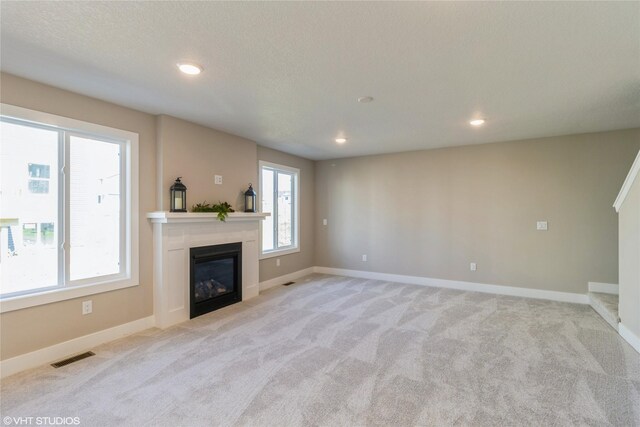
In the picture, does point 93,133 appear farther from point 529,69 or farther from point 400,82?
point 529,69

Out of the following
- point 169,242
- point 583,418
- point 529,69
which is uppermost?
point 529,69

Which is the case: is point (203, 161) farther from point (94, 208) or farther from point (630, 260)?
point (630, 260)

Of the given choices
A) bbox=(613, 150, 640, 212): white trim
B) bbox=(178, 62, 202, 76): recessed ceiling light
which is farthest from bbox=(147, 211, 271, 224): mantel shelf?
bbox=(613, 150, 640, 212): white trim

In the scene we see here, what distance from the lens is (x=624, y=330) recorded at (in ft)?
10.7

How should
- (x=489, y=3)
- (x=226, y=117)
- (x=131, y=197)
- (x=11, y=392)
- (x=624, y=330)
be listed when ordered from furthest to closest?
(x=226, y=117) → (x=131, y=197) → (x=624, y=330) → (x=11, y=392) → (x=489, y=3)

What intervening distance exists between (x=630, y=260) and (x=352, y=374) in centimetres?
307

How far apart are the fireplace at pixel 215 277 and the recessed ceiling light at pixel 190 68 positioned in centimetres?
220

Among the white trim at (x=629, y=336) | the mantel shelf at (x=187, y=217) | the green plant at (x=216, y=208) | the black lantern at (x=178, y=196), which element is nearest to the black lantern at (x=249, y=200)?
the mantel shelf at (x=187, y=217)

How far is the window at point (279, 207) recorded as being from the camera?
18.7ft

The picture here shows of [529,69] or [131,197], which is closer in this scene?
[529,69]

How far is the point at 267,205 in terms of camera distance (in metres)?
5.77

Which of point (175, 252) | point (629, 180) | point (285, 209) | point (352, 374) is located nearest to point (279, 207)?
point (285, 209)

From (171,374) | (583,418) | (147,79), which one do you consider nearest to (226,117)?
(147,79)

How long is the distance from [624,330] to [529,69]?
2.94 m
